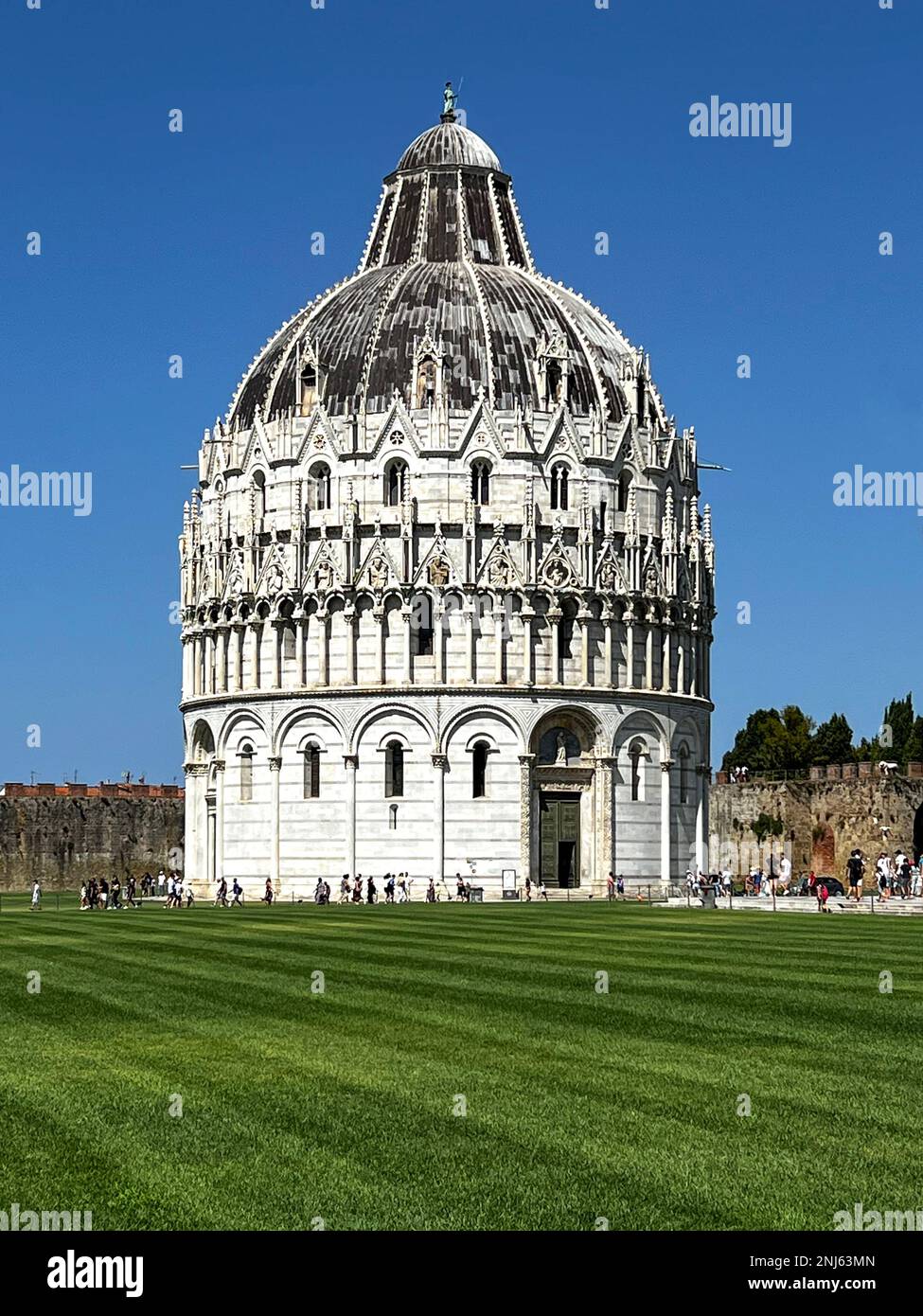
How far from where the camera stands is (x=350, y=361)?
104625 mm

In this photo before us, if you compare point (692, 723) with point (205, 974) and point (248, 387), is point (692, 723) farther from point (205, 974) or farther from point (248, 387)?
point (205, 974)

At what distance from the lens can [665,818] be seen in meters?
105

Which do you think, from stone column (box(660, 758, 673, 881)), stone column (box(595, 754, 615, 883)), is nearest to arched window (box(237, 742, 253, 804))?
stone column (box(595, 754, 615, 883))

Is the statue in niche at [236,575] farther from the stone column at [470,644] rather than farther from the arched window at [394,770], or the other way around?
the stone column at [470,644]

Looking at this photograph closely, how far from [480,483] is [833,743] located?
2807 inches

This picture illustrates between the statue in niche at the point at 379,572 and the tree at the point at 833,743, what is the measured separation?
69.9 metres

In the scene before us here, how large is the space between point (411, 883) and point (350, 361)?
26797 mm

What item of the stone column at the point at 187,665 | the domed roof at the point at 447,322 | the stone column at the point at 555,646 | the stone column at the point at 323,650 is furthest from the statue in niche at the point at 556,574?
the stone column at the point at 187,665

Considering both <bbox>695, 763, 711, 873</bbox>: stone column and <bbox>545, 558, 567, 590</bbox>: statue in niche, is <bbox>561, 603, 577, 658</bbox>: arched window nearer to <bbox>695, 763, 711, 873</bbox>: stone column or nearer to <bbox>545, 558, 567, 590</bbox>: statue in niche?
<bbox>545, 558, 567, 590</bbox>: statue in niche

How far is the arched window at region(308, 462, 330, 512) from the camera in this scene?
103 m

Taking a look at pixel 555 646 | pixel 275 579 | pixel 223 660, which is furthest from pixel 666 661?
pixel 223 660

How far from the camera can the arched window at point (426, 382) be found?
4013 inches

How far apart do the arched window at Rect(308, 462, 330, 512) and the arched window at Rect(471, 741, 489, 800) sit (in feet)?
46.8
